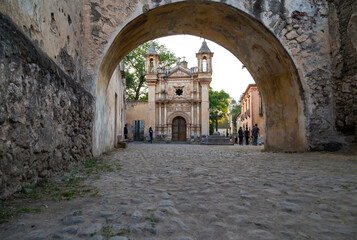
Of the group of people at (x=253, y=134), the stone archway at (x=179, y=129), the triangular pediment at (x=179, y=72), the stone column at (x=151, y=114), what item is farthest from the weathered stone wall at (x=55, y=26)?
the triangular pediment at (x=179, y=72)

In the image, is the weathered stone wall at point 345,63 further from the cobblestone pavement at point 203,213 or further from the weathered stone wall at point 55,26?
the weathered stone wall at point 55,26

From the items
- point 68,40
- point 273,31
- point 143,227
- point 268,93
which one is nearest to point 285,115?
point 268,93

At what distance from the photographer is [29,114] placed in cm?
255

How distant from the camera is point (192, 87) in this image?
27.3m

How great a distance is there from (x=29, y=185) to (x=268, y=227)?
2.34m

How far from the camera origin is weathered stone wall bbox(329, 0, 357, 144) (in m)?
6.19

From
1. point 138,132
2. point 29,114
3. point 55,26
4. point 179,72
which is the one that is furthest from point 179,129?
point 29,114

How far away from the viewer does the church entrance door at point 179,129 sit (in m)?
26.9

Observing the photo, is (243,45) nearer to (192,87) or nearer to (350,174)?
(350,174)

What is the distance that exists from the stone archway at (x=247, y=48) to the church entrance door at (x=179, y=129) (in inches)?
→ 737

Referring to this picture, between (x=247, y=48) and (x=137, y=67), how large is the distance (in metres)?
27.6

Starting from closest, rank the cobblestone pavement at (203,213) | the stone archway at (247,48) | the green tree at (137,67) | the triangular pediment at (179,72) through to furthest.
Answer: the cobblestone pavement at (203,213) → the stone archway at (247,48) → the triangular pediment at (179,72) → the green tree at (137,67)

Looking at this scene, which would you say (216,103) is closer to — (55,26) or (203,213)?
(55,26)

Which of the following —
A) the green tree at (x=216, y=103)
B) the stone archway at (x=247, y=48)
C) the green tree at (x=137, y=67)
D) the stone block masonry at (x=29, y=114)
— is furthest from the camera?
the green tree at (x=216, y=103)
